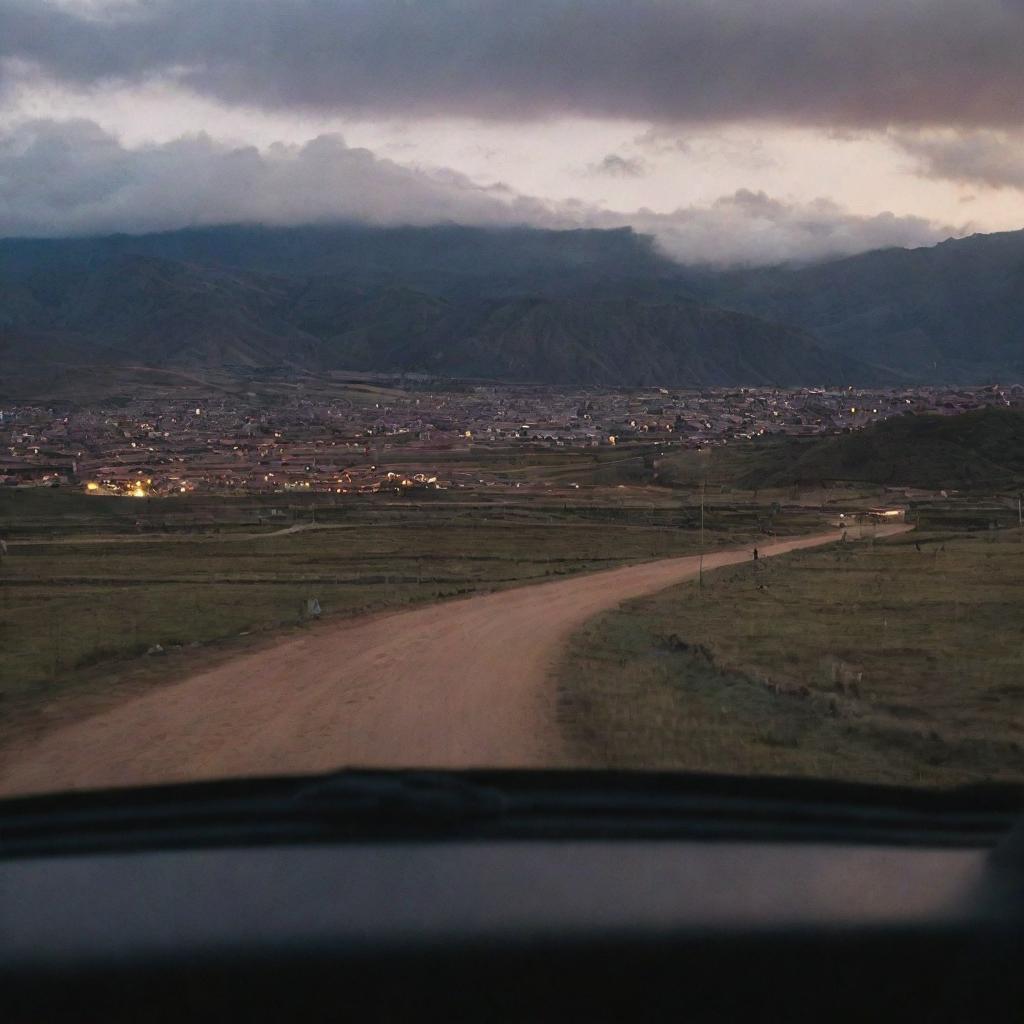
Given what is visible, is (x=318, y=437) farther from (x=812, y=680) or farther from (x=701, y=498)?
(x=812, y=680)

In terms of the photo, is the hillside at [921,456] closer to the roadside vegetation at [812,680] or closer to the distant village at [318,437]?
the distant village at [318,437]

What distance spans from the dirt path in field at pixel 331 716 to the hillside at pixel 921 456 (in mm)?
70071

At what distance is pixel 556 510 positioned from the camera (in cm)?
7662

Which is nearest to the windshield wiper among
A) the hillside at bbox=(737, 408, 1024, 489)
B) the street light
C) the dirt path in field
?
the dirt path in field

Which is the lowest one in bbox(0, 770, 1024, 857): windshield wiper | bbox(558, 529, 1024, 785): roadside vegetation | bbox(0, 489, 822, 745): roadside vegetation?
bbox(0, 489, 822, 745): roadside vegetation

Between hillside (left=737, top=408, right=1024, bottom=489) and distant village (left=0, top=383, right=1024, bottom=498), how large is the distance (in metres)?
28.0

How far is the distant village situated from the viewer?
10494cm

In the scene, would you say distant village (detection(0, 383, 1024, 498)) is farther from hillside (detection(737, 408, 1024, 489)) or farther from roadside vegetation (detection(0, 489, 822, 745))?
hillside (detection(737, 408, 1024, 489))

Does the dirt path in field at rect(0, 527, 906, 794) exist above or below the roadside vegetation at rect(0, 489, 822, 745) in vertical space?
above

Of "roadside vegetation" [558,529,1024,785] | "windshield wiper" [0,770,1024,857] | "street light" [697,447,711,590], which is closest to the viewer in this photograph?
"windshield wiper" [0,770,1024,857]

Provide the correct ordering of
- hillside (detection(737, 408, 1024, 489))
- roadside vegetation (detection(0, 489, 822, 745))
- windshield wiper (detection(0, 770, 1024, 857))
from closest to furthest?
windshield wiper (detection(0, 770, 1024, 857)), roadside vegetation (detection(0, 489, 822, 745)), hillside (detection(737, 408, 1024, 489))

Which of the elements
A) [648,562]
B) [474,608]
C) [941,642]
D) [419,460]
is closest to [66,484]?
[419,460]

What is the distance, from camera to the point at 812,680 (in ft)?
60.0

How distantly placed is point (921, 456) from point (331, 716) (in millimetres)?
82372
